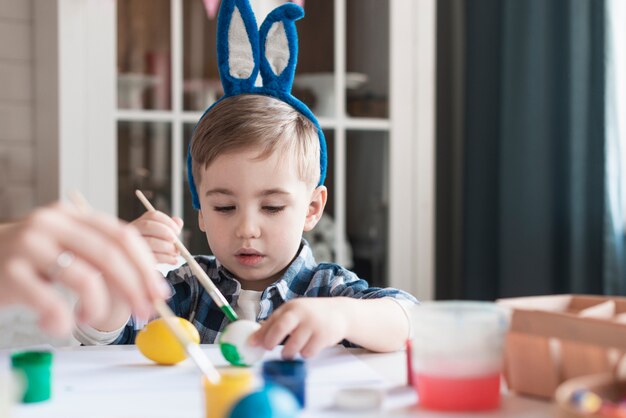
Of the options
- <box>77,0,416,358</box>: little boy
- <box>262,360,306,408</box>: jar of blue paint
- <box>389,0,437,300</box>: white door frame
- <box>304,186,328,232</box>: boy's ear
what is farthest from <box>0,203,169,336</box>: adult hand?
<box>389,0,437,300</box>: white door frame

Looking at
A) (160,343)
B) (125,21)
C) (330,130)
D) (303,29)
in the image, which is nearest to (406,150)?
(330,130)

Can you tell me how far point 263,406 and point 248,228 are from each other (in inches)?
26.1

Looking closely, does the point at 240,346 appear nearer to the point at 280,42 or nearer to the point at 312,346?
the point at 312,346

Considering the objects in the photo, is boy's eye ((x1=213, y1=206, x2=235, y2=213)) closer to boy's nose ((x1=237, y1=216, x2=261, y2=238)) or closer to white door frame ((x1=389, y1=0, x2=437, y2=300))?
boy's nose ((x1=237, y1=216, x2=261, y2=238))

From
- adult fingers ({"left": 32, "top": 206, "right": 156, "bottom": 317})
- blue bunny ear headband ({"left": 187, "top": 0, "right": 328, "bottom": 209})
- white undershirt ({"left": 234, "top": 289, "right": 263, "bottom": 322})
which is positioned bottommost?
white undershirt ({"left": 234, "top": 289, "right": 263, "bottom": 322})

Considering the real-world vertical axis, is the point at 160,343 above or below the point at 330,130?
below

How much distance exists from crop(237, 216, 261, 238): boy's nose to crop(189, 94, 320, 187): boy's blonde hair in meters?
0.10

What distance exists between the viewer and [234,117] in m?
1.27

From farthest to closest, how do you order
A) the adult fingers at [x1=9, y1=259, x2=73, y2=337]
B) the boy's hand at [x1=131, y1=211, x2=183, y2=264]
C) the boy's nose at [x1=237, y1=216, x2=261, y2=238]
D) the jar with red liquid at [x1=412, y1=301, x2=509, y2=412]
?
1. the boy's nose at [x1=237, y1=216, x2=261, y2=238]
2. the boy's hand at [x1=131, y1=211, x2=183, y2=264]
3. the jar with red liquid at [x1=412, y1=301, x2=509, y2=412]
4. the adult fingers at [x1=9, y1=259, x2=73, y2=337]

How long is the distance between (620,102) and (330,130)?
2.76 ft

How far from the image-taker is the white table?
2.20 ft

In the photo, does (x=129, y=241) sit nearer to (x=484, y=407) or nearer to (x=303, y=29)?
(x=484, y=407)

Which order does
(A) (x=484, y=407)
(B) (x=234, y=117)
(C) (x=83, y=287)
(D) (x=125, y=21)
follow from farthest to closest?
1. (D) (x=125, y=21)
2. (B) (x=234, y=117)
3. (A) (x=484, y=407)
4. (C) (x=83, y=287)

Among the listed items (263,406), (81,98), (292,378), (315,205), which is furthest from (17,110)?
(263,406)
